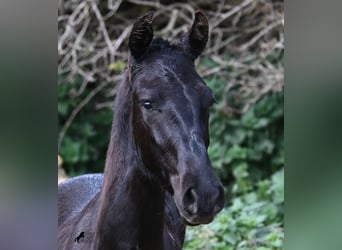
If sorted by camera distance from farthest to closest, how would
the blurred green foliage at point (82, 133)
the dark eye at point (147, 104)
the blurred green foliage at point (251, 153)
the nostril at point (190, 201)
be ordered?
the blurred green foliage at point (82, 133)
the blurred green foliage at point (251, 153)
the dark eye at point (147, 104)
the nostril at point (190, 201)

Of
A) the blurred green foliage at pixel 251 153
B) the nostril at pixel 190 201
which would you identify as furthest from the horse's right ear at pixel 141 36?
the blurred green foliage at pixel 251 153

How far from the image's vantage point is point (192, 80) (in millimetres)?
1912

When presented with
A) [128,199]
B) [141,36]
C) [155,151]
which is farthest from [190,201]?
[141,36]

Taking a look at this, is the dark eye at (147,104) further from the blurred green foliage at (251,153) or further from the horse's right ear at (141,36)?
the blurred green foliage at (251,153)

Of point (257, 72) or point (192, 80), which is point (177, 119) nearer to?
point (192, 80)

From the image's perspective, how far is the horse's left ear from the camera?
211 cm

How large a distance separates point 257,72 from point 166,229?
4308 millimetres

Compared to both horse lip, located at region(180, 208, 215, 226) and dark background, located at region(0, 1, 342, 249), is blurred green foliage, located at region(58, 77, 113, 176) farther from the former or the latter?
dark background, located at region(0, 1, 342, 249)

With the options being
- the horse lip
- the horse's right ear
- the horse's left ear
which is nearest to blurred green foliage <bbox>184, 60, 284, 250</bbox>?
the horse's left ear

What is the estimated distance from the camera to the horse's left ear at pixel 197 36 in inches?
82.9
